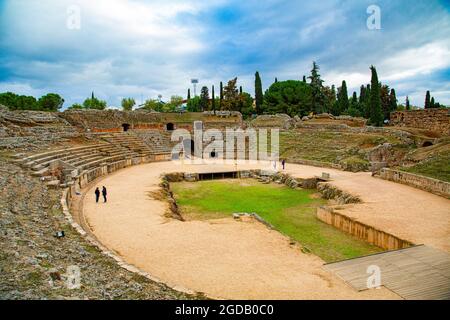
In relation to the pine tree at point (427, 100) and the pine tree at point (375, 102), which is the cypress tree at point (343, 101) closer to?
the pine tree at point (427, 100)

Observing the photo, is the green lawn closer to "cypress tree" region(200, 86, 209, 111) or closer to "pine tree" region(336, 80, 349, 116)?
"pine tree" region(336, 80, 349, 116)

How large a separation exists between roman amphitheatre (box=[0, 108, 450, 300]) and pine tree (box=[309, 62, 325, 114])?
20308mm

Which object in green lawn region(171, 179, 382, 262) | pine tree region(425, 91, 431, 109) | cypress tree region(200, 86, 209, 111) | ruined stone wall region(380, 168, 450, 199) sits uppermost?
cypress tree region(200, 86, 209, 111)

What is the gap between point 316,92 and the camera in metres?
50.8

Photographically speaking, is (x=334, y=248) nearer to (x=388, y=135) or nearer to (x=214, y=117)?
(x=388, y=135)

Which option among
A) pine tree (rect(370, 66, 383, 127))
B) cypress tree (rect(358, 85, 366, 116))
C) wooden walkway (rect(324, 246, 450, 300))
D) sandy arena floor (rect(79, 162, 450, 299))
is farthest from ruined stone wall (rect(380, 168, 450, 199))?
cypress tree (rect(358, 85, 366, 116))

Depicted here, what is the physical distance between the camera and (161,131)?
40.6 metres

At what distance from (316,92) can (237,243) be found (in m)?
43.9

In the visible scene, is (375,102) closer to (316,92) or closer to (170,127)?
(316,92)

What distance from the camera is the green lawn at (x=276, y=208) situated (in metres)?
12.1

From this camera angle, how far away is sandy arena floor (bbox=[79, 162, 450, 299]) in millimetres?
7867

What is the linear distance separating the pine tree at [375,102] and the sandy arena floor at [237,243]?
76.4 ft

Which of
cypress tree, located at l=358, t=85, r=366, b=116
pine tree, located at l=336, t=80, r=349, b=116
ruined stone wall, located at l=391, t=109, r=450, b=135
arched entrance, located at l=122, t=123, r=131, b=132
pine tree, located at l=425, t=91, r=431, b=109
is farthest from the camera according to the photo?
pine tree, located at l=336, t=80, r=349, b=116

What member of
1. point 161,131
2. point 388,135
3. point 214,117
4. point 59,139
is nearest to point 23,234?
point 59,139
